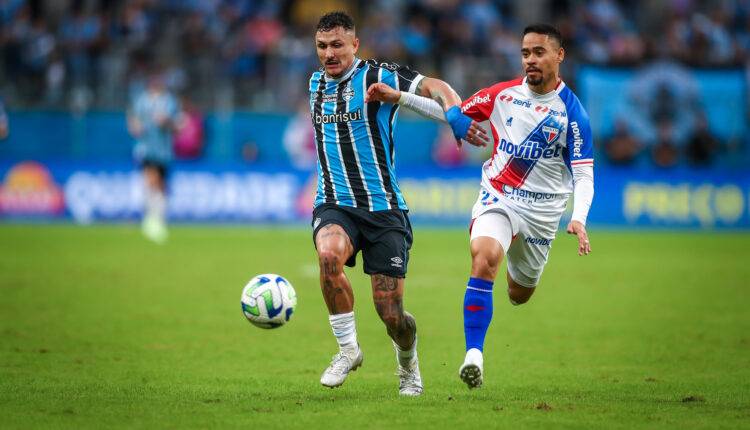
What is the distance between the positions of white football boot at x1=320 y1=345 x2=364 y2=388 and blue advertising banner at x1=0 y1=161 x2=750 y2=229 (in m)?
17.1

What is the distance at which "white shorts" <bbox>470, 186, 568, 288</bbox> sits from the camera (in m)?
8.62

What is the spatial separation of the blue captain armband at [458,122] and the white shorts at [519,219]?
954 millimetres

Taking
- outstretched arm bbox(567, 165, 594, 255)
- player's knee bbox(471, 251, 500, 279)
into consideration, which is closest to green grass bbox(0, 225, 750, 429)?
player's knee bbox(471, 251, 500, 279)

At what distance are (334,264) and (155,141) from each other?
590 inches

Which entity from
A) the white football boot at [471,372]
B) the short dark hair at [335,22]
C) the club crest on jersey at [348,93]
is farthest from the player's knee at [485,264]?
the short dark hair at [335,22]

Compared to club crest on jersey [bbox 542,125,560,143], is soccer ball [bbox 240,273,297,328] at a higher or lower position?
lower

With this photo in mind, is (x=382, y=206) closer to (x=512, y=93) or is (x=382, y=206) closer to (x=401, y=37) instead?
(x=512, y=93)

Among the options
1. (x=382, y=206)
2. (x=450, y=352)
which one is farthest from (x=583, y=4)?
(x=382, y=206)

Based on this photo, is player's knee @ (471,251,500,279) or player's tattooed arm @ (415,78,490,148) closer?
player's tattooed arm @ (415,78,490,148)

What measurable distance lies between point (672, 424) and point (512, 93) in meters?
2.95

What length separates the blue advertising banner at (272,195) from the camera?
2517 cm

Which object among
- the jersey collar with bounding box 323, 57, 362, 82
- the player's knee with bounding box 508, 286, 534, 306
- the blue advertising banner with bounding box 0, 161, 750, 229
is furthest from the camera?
the blue advertising banner with bounding box 0, 161, 750, 229

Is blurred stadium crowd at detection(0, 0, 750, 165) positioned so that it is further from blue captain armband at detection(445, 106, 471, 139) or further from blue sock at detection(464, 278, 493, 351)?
blue captain armband at detection(445, 106, 471, 139)

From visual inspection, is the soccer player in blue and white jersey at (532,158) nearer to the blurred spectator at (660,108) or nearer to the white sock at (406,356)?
the white sock at (406,356)
